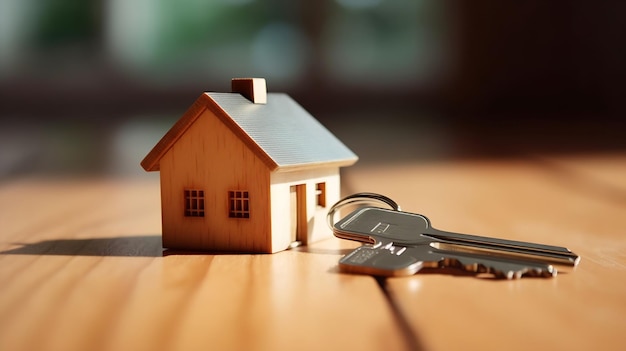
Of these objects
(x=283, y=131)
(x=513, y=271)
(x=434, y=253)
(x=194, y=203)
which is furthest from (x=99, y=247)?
(x=513, y=271)

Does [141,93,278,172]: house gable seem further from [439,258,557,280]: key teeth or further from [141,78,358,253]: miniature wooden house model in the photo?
[439,258,557,280]: key teeth

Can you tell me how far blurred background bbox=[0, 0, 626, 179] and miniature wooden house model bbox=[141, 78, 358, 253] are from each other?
2.04m

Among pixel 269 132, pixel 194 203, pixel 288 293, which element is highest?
pixel 269 132

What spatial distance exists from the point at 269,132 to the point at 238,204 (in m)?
0.15

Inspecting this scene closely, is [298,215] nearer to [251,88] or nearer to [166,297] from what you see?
[251,88]

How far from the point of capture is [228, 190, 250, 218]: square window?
4.18 feet

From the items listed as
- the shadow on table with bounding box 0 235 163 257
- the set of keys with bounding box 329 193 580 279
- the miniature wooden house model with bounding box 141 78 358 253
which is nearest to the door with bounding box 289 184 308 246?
the miniature wooden house model with bounding box 141 78 358 253

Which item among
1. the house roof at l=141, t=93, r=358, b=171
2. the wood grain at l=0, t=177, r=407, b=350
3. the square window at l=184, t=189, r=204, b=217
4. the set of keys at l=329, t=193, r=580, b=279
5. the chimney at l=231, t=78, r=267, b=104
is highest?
the chimney at l=231, t=78, r=267, b=104

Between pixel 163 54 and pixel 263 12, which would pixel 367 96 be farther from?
pixel 163 54

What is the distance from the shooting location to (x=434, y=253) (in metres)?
1.15

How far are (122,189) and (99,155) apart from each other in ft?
2.66

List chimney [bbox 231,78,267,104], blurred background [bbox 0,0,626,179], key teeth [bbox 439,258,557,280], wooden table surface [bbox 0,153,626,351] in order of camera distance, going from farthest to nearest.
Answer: blurred background [bbox 0,0,626,179], chimney [bbox 231,78,267,104], key teeth [bbox 439,258,557,280], wooden table surface [bbox 0,153,626,351]

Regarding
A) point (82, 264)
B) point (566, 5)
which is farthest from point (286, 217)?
point (566, 5)

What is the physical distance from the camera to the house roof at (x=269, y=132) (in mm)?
1260
